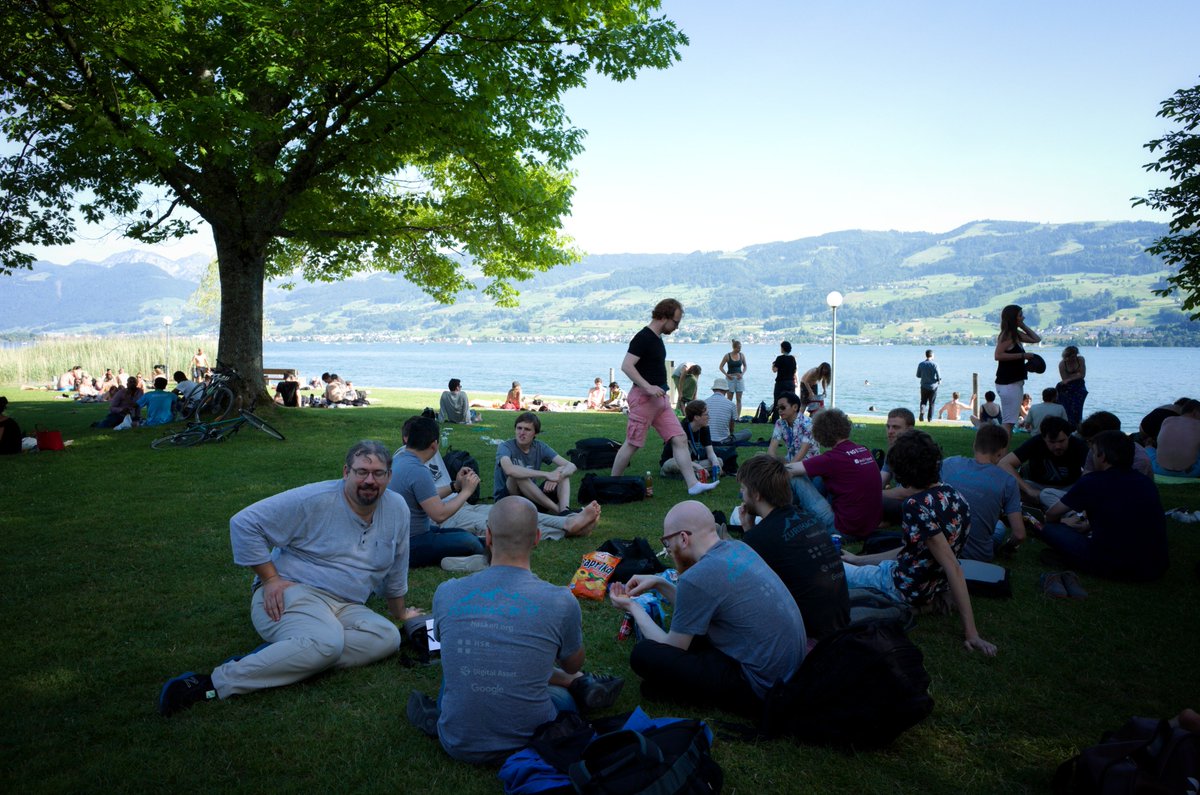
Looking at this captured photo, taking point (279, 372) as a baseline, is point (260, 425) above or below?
below

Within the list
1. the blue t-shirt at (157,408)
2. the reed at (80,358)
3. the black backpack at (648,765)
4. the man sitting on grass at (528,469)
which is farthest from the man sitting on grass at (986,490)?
the reed at (80,358)

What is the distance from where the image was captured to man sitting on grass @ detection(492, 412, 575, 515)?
7781 millimetres

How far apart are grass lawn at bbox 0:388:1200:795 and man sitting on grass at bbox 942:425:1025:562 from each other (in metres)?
0.41

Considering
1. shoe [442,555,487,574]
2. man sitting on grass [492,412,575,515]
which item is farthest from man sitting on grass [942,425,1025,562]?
shoe [442,555,487,574]

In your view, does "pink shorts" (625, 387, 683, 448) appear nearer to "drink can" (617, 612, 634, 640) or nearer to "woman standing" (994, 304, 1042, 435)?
"drink can" (617, 612, 634, 640)

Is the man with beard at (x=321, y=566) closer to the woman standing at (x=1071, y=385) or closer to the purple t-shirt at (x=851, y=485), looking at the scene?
the purple t-shirt at (x=851, y=485)

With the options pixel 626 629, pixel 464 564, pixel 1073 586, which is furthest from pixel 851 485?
pixel 464 564

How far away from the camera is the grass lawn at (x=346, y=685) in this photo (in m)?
3.30

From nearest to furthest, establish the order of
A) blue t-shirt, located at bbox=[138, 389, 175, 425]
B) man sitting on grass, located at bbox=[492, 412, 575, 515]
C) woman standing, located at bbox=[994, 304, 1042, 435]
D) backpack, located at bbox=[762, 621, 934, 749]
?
backpack, located at bbox=[762, 621, 934, 749], man sitting on grass, located at bbox=[492, 412, 575, 515], woman standing, located at bbox=[994, 304, 1042, 435], blue t-shirt, located at bbox=[138, 389, 175, 425]

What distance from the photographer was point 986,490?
19.8 feet

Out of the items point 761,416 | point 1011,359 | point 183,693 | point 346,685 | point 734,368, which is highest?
point 1011,359

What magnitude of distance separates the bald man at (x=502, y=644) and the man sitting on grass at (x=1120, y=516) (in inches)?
188

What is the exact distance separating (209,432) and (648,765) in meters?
12.9

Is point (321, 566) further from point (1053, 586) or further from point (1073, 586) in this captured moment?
point (1073, 586)
